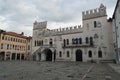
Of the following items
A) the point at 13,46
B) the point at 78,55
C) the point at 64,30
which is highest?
the point at 64,30

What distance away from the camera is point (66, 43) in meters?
37.5

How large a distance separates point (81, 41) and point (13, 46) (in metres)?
26.4

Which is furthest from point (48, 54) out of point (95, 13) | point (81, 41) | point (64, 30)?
point (95, 13)

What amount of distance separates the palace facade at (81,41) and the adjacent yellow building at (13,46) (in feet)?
27.8

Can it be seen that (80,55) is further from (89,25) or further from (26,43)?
(26,43)

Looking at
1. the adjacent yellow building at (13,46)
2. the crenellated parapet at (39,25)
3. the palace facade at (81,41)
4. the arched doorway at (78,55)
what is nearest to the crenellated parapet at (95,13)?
the palace facade at (81,41)

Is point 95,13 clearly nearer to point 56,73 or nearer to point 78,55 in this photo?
point 78,55

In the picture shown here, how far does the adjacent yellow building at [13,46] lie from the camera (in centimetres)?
4231

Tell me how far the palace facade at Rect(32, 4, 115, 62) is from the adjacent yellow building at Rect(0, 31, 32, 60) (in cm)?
847

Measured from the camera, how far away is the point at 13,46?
46188 millimetres

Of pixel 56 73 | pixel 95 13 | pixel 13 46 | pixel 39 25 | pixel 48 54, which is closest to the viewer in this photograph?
pixel 56 73

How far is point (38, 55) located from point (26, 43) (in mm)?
13230

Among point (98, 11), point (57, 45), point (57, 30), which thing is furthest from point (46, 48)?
point (98, 11)

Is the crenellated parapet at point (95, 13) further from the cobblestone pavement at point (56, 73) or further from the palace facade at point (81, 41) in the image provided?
the cobblestone pavement at point (56, 73)
